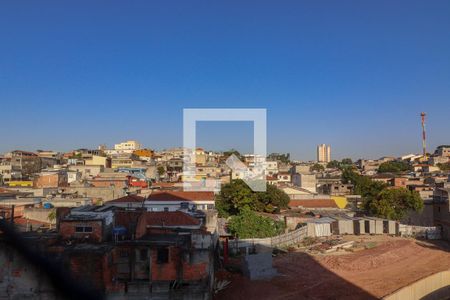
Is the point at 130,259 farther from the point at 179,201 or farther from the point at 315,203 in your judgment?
the point at 315,203

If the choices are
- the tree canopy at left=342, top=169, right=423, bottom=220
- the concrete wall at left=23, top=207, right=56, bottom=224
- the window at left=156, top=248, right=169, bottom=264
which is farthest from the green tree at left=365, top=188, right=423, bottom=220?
the concrete wall at left=23, top=207, right=56, bottom=224

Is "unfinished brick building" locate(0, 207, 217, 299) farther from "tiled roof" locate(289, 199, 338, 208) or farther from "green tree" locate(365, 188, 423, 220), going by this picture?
"tiled roof" locate(289, 199, 338, 208)

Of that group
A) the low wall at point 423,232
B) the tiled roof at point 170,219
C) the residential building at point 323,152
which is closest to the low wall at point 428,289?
the tiled roof at point 170,219

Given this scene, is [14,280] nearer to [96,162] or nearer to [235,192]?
[235,192]

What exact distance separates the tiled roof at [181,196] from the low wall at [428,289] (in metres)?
14.8

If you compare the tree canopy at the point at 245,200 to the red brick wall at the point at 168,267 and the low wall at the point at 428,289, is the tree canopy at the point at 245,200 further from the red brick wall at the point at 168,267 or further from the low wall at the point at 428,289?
the red brick wall at the point at 168,267

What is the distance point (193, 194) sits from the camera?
26.7m

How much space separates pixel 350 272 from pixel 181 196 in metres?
12.7

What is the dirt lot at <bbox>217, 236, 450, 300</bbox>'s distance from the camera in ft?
43.0

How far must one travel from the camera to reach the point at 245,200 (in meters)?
25.8

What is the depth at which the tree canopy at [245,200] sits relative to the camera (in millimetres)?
25875

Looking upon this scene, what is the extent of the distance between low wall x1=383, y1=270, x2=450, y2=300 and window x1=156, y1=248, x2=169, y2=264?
5950 mm

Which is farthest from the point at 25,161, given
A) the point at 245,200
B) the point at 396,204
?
the point at 396,204

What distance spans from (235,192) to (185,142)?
8395 millimetres
